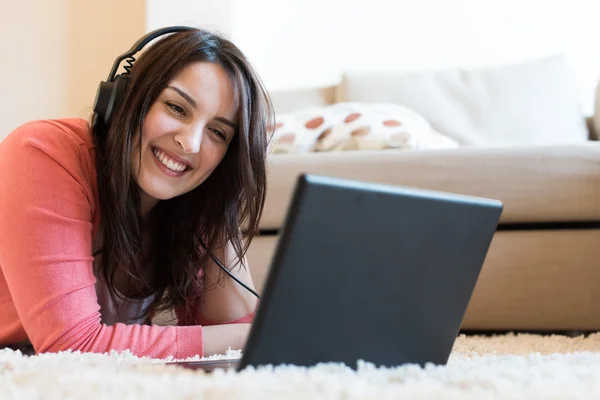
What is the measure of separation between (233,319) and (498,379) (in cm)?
80

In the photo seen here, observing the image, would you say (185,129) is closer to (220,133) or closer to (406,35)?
(220,133)

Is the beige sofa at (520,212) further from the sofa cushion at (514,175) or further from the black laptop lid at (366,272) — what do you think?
the black laptop lid at (366,272)

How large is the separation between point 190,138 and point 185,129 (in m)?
0.02

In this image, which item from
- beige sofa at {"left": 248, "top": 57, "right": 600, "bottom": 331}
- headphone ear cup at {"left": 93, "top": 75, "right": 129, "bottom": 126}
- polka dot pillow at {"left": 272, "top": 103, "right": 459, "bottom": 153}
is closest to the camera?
headphone ear cup at {"left": 93, "top": 75, "right": 129, "bottom": 126}

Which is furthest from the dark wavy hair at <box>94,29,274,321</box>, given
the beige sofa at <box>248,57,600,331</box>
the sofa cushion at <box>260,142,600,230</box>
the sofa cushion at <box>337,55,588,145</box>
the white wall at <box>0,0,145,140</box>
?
the white wall at <box>0,0,145,140</box>

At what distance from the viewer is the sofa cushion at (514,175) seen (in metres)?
1.34

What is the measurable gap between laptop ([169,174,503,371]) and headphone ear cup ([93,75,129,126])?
0.52 meters

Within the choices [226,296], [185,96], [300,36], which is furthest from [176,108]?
[300,36]

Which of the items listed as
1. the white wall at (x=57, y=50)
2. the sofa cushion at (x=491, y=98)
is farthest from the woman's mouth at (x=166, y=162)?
the white wall at (x=57, y=50)

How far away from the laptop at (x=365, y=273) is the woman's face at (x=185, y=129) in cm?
48

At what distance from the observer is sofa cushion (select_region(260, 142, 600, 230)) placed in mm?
1342

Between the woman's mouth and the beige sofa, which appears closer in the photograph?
the woman's mouth

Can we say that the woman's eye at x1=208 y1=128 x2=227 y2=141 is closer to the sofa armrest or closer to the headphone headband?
the headphone headband

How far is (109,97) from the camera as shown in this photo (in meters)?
0.93
